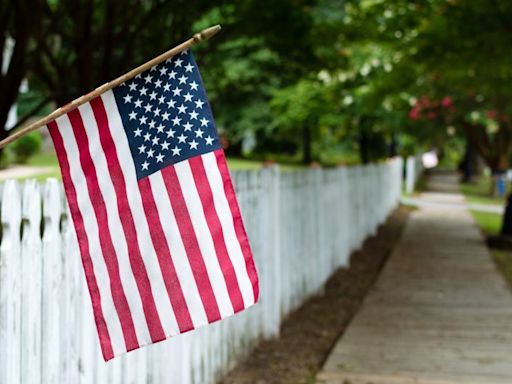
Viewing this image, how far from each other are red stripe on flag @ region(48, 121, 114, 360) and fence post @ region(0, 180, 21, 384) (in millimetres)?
311

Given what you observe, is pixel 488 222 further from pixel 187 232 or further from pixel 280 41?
pixel 187 232

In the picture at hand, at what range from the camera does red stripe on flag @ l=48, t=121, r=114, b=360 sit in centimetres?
352

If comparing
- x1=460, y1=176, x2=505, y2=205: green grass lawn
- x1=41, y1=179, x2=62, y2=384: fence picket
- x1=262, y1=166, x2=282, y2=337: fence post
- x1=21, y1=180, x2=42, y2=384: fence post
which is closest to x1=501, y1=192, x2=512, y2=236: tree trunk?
x1=262, y1=166, x2=282, y2=337: fence post

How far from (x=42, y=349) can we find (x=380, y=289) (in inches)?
306

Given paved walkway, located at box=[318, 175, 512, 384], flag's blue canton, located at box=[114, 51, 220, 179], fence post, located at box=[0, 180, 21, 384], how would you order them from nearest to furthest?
flag's blue canton, located at box=[114, 51, 220, 179] → fence post, located at box=[0, 180, 21, 384] → paved walkway, located at box=[318, 175, 512, 384]

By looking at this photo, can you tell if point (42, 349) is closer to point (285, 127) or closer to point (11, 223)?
point (11, 223)

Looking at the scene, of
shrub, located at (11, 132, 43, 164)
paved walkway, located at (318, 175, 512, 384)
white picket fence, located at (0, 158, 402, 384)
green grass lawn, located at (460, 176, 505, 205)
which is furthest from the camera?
green grass lawn, located at (460, 176, 505, 205)

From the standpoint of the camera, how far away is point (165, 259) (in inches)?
138

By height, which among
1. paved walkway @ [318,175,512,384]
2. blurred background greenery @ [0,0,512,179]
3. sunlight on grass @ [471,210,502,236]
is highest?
blurred background greenery @ [0,0,512,179]

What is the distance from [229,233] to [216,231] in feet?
0.18

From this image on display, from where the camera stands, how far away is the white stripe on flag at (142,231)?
11.4 feet

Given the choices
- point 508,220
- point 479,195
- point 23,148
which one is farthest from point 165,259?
point 479,195

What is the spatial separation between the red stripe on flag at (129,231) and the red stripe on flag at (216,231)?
0.29 m

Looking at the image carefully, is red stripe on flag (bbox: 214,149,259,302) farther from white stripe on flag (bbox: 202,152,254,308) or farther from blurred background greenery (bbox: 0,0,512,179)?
blurred background greenery (bbox: 0,0,512,179)
